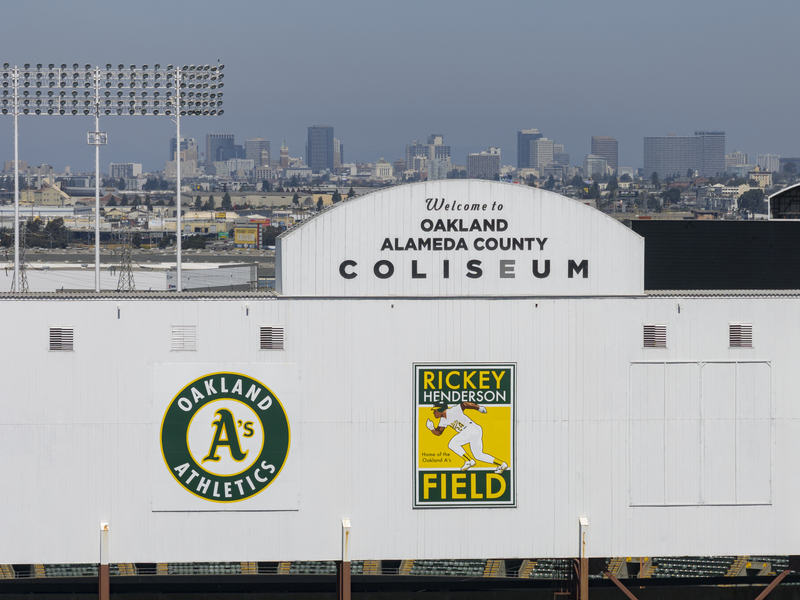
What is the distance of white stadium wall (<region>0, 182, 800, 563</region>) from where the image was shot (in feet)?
100

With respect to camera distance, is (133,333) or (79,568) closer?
(133,333)

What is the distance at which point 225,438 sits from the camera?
3097cm

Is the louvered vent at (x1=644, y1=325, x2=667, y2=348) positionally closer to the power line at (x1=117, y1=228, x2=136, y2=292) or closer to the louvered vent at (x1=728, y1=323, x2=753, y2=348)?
the louvered vent at (x1=728, y1=323, x2=753, y2=348)

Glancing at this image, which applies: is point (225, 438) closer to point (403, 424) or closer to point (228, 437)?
point (228, 437)

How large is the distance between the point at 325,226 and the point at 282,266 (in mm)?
1676

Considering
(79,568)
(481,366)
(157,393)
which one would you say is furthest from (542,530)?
(79,568)

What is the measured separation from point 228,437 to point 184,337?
3.07m

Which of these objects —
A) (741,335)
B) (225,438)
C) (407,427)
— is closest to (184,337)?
(225,438)

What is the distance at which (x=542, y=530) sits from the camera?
31578 millimetres

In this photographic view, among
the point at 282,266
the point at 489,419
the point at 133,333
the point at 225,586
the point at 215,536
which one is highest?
the point at 282,266

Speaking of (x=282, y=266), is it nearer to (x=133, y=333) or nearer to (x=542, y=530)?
(x=133, y=333)

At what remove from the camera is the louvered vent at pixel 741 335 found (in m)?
31.7

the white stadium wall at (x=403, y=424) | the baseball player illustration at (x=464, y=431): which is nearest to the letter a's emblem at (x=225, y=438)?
the white stadium wall at (x=403, y=424)

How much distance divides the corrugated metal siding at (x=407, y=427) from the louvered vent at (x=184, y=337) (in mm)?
156
